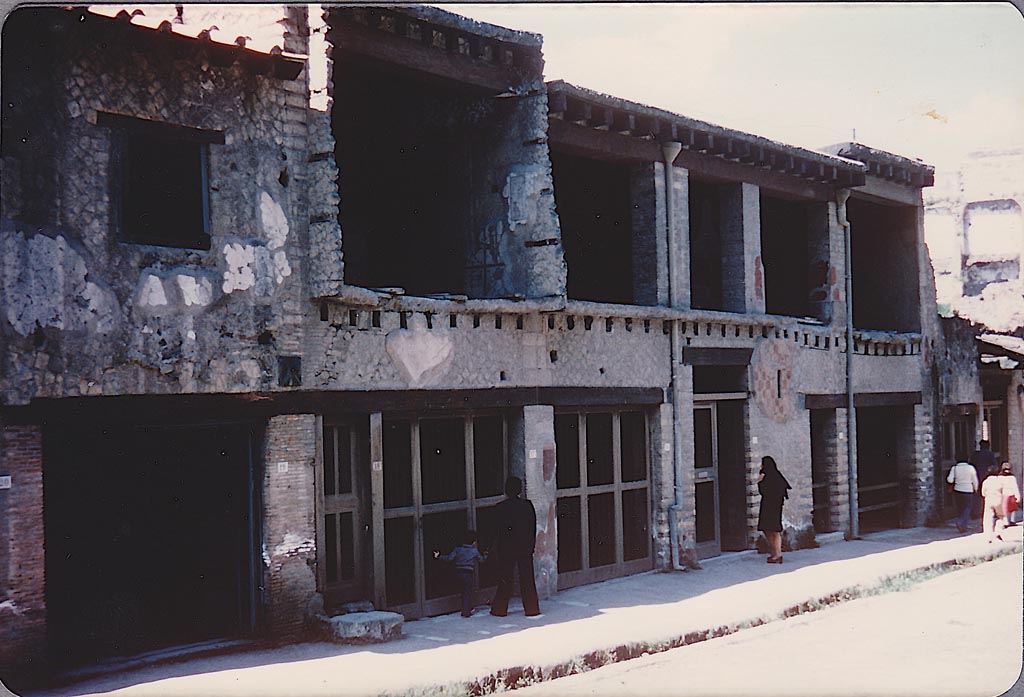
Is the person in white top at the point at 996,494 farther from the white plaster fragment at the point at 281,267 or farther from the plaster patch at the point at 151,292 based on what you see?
the plaster patch at the point at 151,292

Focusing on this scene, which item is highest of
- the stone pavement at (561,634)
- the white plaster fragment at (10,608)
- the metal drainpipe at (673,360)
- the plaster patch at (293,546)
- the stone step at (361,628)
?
the metal drainpipe at (673,360)

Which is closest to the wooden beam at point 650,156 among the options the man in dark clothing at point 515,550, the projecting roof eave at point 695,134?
the projecting roof eave at point 695,134

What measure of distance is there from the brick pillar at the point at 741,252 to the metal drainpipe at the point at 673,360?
5.93ft

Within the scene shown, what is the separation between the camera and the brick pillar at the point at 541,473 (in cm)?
1371

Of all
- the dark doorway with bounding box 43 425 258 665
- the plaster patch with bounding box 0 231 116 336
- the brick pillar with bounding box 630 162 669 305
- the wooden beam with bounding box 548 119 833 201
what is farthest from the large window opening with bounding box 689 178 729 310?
the plaster patch with bounding box 0 231 116 336

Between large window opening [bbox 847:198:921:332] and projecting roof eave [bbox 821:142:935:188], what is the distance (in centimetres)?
72

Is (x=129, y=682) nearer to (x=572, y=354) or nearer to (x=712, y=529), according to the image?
(x=572, y=354)

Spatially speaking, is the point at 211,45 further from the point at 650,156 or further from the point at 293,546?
the point at 650,156

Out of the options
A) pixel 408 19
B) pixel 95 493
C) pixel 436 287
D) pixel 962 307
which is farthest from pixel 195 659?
pixel 962 307

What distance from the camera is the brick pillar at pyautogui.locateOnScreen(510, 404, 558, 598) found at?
540 inches

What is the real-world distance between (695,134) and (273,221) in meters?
7.53

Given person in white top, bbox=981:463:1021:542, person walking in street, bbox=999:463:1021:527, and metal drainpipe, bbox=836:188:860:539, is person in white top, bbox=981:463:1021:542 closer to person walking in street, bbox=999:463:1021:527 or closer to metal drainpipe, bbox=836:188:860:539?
person walking in street, bbox=999:463:1021:527

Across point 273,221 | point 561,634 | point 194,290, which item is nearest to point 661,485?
point 561,634

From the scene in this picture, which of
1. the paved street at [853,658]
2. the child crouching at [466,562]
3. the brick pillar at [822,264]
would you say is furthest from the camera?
the brick pillar at [822,264]
